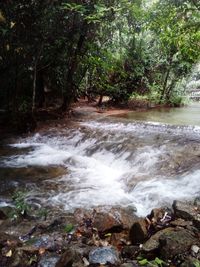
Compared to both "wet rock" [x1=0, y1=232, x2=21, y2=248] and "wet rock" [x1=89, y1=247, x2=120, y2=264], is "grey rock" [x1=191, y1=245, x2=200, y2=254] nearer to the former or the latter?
"wet rock" [x1=89, y1=247, x2=120, y2=264]

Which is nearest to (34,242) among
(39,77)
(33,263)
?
(33,263)

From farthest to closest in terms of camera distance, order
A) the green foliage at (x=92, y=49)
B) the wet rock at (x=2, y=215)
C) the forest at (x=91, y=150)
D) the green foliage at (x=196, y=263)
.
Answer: the green foliage at (x=92, y=49) → the wet rock at (x=2, y=215) → the forest at (x=91, y=150) → the green foliage at (x=196, y=263)

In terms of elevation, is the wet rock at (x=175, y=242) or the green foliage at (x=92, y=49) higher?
the green foliage at (x=92, y=49)

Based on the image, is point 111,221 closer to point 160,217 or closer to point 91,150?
point 160,217

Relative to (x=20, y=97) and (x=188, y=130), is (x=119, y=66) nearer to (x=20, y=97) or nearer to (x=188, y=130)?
(x=20, y=97)

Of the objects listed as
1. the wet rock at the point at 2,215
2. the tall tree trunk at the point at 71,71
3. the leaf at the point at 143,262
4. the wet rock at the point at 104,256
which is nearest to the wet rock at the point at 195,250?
the leaf at the point at 143,262

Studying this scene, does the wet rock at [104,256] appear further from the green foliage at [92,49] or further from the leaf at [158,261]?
the green foliage at [92,49]

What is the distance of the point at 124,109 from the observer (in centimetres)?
1480

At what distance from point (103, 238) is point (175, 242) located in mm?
1014

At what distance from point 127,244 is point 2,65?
7.99m

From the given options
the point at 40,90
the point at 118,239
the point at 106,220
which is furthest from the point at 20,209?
the point at 40,90

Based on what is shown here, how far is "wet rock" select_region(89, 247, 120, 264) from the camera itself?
326cm

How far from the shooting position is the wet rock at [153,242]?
11.2ft

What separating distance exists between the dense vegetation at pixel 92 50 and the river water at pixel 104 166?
1899mm
